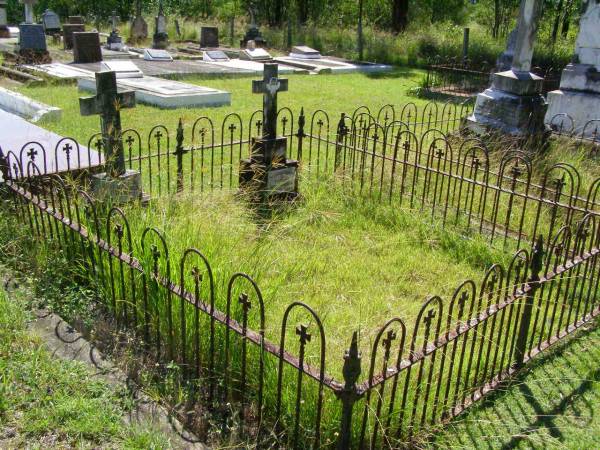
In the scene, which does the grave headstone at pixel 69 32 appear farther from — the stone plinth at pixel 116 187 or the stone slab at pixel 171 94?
the stone plinth at pixel 116 187

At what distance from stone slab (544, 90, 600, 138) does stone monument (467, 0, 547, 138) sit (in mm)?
1060

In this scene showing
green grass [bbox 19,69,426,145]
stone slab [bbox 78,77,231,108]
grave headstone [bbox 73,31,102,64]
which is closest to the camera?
green grass [bbox 19,69,426,145]

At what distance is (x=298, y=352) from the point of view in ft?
11.3

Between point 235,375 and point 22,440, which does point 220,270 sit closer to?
point 235,375

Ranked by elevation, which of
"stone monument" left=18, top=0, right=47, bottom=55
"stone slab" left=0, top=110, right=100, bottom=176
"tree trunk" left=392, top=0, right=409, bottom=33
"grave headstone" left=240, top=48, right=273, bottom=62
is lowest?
"stone slab" left=0, top=110, right=100, bottom=176

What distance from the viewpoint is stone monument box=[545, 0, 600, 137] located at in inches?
369

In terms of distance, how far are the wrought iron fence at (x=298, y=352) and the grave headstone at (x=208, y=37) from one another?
18189mm

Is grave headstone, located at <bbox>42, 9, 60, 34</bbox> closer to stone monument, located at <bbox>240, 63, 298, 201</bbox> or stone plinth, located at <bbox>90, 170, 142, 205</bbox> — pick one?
stone monument, located at <bbox>240, 63, 298, 201</bbox>

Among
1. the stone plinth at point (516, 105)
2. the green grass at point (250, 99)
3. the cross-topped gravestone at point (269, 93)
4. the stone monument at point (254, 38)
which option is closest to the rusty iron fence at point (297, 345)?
the cross-topped gravestone at point (269, 93)

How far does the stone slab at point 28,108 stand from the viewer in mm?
9477

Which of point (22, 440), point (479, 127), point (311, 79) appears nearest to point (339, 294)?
point (22, 440)

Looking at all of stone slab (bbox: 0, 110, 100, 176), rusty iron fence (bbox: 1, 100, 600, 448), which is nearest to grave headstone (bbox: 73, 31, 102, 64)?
stone slab (bbox: 0, 110, 100, 176)

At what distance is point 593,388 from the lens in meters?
3.61

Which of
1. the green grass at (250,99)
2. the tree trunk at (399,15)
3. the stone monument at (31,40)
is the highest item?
the tree trunk at (399,15)
